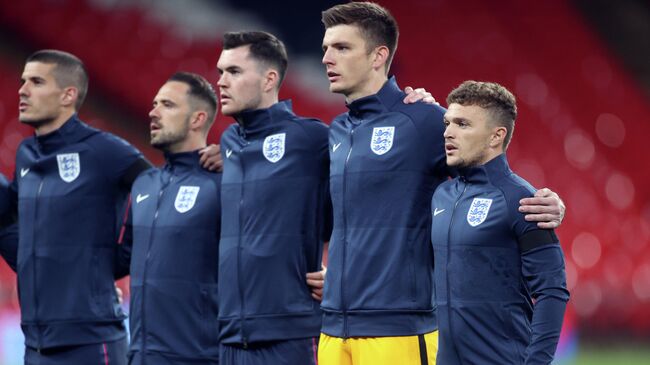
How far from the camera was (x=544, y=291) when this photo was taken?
3.62 m

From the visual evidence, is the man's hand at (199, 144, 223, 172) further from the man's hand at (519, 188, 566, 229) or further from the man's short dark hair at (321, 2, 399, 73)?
the man's hand at (519, 188, 566, 229)

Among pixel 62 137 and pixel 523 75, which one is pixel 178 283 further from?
pixel 523 75

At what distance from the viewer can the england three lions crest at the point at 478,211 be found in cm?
380

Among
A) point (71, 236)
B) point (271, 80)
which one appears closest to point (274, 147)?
point (271, 80)

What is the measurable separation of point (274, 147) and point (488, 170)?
1110 mm

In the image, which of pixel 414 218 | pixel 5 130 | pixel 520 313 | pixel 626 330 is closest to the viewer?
pixel 520 313

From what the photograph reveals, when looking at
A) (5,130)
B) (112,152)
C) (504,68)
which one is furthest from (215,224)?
(504,68)

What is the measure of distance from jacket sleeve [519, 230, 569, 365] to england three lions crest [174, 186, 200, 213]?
188cm

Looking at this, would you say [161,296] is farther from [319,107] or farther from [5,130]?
[319,107]

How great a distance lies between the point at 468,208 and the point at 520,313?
1.32ft

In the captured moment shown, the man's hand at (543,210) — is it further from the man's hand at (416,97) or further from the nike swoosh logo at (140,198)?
the nike swoosh logo at (140,198)

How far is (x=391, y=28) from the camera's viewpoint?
438 cm

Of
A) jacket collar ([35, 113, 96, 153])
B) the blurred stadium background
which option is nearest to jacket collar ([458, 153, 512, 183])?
jacket collar ([35, 113, 96, 153])

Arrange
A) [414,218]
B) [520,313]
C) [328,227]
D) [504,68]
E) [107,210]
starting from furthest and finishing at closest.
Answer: [504,68] → [107,210] → [328,227] → [414,218] → [520,313]
